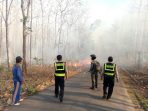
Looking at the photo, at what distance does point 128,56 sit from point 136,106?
63758 millimetres

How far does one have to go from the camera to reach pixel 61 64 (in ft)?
46.7

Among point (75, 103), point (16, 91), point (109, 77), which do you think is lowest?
point (75, 103)

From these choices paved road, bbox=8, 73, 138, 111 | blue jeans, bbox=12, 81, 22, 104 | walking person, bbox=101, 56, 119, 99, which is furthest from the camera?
walking person, bbox=101, 56, 119, 99

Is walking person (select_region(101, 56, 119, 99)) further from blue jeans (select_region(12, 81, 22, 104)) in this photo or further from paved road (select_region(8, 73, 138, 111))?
blue jeans (select_region(12, 81, 22, 104))

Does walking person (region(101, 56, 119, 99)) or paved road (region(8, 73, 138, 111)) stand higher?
walking person (region(101, 56, 119, 99))

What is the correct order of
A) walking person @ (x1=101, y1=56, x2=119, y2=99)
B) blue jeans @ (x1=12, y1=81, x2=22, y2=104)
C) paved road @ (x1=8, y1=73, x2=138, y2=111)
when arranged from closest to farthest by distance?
paved road @ (x1=8, y1=73, x2=138, y2=111), blue jeans @ (x1=12, y1=81, x2=22, y2=104), walking person @ (x1=101, y1=56, x2=119, y2=99)

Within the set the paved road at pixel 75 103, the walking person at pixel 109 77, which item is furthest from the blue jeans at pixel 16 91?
the walking person at pixel 109 77

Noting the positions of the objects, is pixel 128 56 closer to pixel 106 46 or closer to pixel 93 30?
pixel 106 46

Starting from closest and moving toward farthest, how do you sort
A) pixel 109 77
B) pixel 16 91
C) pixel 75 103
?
pixel 16 91, pixel 75 103, pixel 109 77

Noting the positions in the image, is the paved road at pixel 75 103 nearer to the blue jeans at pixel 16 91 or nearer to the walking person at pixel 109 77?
the blue jeans at pixel 16 91

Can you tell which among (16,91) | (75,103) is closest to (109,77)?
(75,103)

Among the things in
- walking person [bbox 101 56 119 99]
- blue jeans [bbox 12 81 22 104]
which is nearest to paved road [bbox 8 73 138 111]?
blue jeans [bbox 12 81 22 104]

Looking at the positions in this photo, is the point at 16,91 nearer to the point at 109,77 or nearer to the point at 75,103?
the point at 75,103

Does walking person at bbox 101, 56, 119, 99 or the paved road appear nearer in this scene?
the paved road
